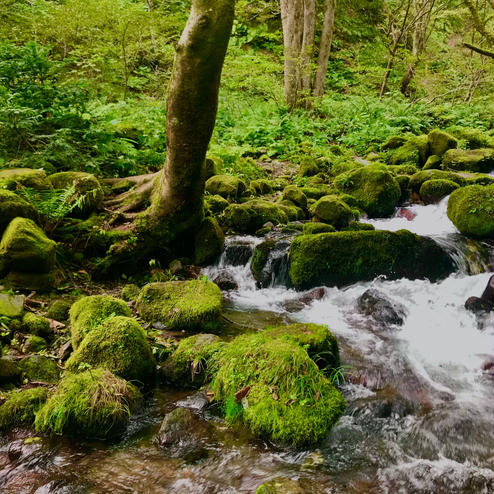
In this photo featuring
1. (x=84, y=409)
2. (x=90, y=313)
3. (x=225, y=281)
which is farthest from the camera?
(x=225, y=281)

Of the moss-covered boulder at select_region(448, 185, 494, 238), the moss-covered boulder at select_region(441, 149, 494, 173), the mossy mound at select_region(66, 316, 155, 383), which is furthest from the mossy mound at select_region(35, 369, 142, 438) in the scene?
the moss-covered boulder at select_region(441, 149, 494, 173)

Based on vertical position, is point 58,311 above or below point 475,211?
below

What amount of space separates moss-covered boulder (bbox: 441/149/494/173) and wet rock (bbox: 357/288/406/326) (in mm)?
6170

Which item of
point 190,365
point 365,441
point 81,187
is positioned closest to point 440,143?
point 81,187

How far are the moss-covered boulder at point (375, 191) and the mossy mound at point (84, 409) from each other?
23.7ft

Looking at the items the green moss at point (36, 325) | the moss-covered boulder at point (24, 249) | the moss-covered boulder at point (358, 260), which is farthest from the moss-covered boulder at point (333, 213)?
the green moss at point (36, 325)

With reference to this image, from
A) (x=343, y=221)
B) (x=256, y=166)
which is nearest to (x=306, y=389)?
(x=343, y=221)

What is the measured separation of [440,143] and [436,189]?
9.97 ft

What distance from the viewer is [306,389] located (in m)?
3.37

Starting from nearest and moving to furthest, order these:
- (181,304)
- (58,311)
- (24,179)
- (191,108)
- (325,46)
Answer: (58,311)
(181,304)
(191,108)
(24,179)
(325,46)

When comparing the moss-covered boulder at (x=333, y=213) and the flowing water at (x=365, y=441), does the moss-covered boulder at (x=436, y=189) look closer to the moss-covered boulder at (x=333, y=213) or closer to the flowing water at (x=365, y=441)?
the moss-covered boulder at (x=333, y=213)

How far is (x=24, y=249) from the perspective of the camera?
478 centimetres

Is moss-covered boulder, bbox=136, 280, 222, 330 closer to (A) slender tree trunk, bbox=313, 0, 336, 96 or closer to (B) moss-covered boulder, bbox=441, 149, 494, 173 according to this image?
(B) moss-covered boulder, bbox=441, 149, 494, 173

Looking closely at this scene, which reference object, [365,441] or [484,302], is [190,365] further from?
[484,302]
